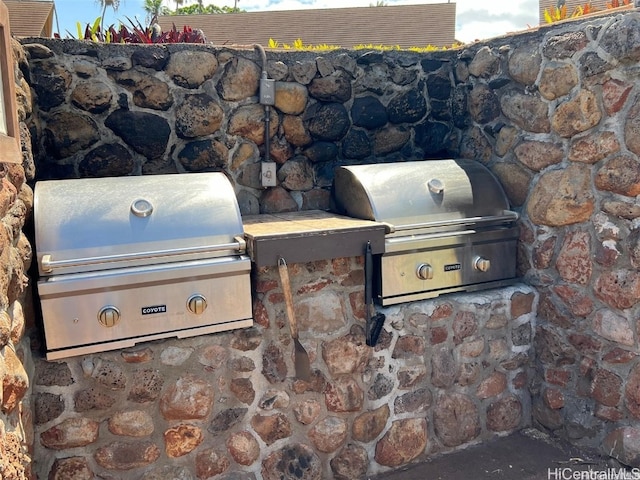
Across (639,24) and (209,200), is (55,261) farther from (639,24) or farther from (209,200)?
(639,24)

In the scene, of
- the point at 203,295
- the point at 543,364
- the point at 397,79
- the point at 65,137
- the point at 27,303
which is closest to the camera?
the point at 27,303

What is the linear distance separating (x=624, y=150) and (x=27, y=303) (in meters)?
2.94

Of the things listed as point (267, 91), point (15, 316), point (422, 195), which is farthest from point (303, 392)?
point (267, 91)

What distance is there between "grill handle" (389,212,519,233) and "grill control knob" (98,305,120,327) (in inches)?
55.2

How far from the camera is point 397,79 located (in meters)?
3.71

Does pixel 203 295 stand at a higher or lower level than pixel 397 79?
lower

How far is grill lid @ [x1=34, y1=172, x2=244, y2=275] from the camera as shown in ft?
7.68

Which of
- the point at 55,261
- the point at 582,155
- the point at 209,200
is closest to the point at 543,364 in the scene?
the point at 582,155

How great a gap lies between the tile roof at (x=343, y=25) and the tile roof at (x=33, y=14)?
110 inches

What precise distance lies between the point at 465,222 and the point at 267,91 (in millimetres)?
1397

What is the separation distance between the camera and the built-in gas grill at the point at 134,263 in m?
2.31

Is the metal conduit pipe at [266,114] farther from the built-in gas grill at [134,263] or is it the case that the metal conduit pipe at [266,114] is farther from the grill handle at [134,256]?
the grill handle at [134,256]

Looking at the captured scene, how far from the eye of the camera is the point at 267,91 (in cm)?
332

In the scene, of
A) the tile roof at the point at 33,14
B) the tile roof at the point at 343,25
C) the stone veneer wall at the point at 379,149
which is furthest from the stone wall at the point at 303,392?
the tile roof at the point at 343,25
